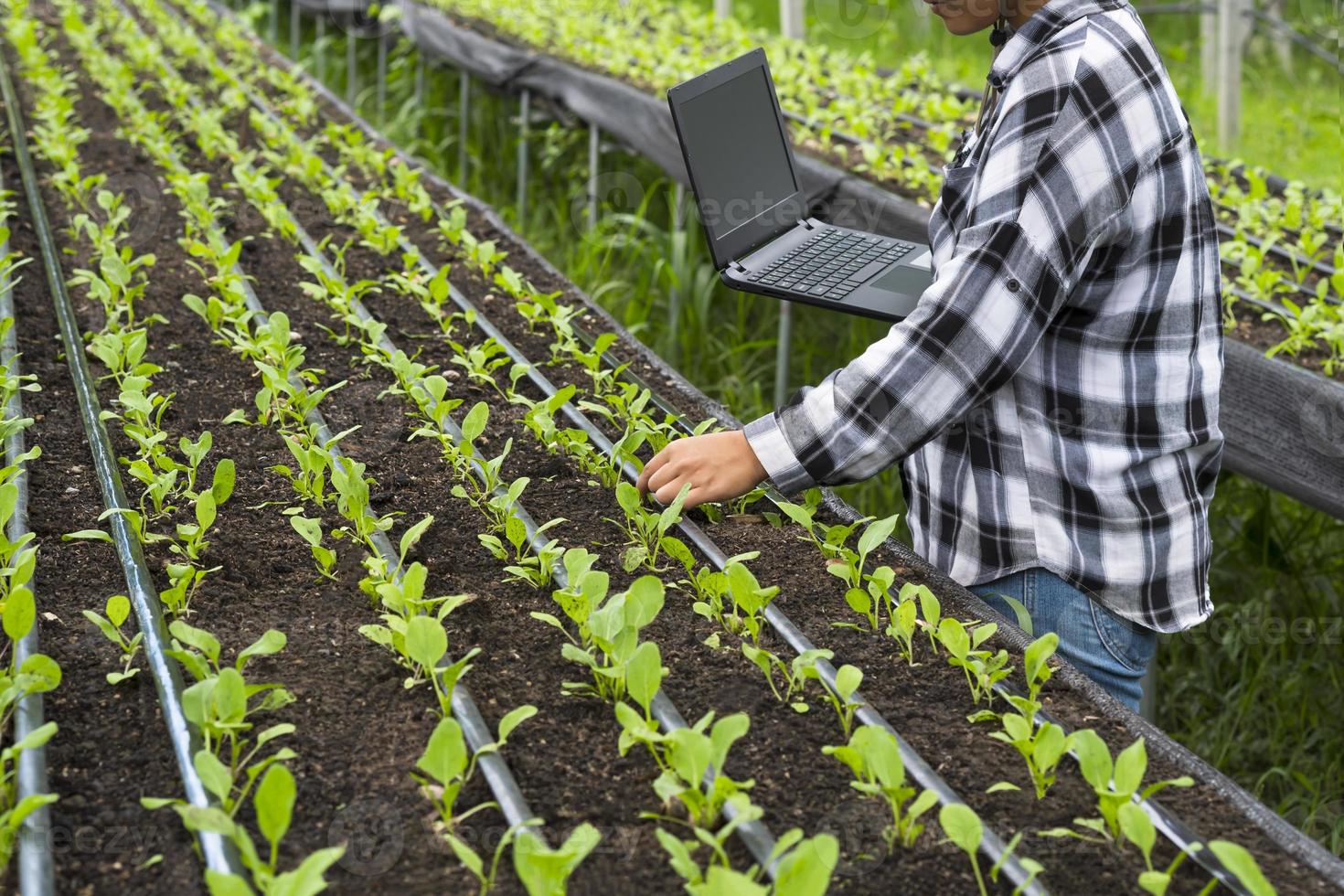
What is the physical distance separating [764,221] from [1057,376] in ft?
2.37

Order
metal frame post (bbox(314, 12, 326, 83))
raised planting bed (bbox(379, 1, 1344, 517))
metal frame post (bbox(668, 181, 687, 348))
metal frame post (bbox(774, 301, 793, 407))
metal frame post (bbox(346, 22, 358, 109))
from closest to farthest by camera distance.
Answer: raised planting bed (bbox(379, 1, 1344, 517)), metal frame post (bbox(774, 301, 793, 407)), metal frame post (bbox(668, 181, 687, 348)), metal frame post (bbox(346, 22, 358, 109)), metal frame post (bbox(314, 12, 326, 83))

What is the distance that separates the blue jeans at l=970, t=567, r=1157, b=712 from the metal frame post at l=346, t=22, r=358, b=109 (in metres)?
5.87

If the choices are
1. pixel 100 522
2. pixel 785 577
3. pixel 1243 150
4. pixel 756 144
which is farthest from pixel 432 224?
pixel 1243 150

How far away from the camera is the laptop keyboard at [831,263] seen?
203 centimetres

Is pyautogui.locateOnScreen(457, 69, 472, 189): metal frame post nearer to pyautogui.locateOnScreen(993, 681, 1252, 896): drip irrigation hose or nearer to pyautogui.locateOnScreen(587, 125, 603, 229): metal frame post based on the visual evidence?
pyautogui.locateOnScreen(587, 125, 603, 229): metal frame post

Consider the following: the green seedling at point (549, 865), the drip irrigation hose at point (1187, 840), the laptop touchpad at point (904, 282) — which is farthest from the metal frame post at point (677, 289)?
the green seedling at point (549, 865)

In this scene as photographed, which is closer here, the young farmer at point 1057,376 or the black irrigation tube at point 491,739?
the black irrigation tube at point 491,739

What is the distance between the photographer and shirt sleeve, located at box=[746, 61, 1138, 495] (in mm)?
1431

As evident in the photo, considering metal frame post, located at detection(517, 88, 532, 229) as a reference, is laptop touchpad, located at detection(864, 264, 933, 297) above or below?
above

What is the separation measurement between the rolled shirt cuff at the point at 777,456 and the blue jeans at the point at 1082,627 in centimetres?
33

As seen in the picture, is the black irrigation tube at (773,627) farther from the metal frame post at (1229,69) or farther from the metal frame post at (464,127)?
the metal frame post at (1229,69)

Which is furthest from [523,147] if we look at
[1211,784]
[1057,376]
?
[1211,784]

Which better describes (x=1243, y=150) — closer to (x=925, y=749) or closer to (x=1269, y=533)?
(x=1269, y=533)

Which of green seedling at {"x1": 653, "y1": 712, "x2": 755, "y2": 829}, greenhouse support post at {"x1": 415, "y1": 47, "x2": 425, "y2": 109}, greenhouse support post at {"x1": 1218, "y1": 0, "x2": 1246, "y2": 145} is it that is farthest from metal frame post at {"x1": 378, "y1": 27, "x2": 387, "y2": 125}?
green seedling at {"x1": 653, "y1": 712, "x2": 755, "y2": 829}
